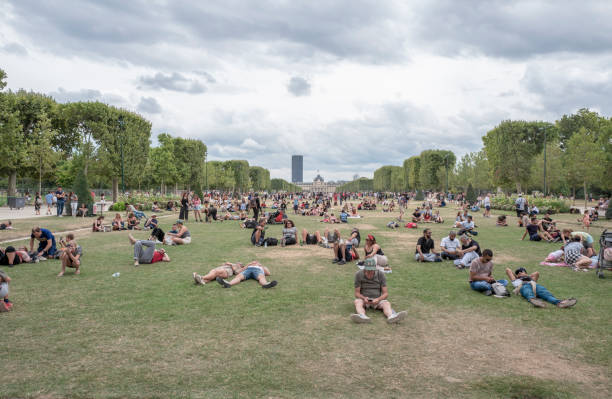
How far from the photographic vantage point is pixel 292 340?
17.4ft

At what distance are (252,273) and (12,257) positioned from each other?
6.63m

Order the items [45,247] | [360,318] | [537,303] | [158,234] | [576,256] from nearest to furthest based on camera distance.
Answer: [360,318]
[537,303]
[576,256]
[45,247]
[158,234]

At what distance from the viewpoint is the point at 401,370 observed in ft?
14.7

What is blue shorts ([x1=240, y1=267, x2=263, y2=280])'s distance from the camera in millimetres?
8758

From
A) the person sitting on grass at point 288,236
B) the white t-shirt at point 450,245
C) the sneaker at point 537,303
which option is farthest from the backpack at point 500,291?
the person sitting on grass at point 288,236

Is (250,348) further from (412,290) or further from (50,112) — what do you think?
(50,112)

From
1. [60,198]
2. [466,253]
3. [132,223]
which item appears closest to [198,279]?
[466,253]

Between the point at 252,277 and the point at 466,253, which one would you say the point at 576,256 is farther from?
the point at 252,277

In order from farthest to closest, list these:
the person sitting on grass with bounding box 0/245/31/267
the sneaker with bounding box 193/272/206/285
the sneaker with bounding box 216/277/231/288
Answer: the person sitting on grass with bounding box 0/245/31/267 → the sneaker with bounding box 193/272/206/285 → the sneaker with bounding box 216/277/231/288

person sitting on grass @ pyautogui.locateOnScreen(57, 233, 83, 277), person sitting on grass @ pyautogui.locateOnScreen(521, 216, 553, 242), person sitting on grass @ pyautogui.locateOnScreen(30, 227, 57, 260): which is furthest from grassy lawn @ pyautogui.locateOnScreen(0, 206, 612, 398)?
person sitting on grass @ pyautogui.locateOnScreen(521, 216, 553, 242)

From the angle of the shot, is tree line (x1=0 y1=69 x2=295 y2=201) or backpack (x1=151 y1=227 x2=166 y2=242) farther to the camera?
tree line (x1=0 y1=69 x2=295 y2=201)

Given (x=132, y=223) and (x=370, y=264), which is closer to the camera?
(x=370, y=264)

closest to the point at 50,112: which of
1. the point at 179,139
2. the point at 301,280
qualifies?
the point at 179,139

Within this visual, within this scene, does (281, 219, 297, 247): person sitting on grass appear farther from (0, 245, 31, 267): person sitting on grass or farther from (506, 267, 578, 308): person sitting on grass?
(506, 267, 578, 308): person sitting on grass
